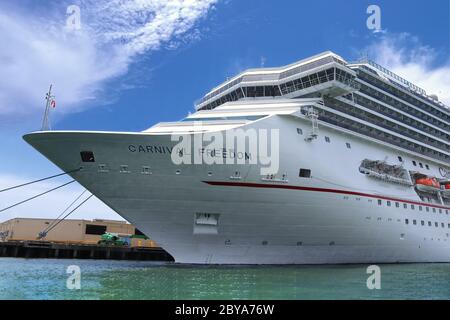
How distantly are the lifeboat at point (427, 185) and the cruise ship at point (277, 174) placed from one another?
0.10m

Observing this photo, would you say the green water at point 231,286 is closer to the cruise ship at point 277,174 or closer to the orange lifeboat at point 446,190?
the cruise ship at point 277,174

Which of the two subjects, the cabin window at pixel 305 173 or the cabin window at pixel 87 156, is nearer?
the cabin window at pixel 87 156

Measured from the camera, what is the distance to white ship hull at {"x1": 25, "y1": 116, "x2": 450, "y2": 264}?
16172 millimetres

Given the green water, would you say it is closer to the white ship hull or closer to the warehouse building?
the white ship hull

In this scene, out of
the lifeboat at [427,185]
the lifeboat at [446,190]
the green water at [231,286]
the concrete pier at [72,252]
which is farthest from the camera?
the concrete pier at [72,252]

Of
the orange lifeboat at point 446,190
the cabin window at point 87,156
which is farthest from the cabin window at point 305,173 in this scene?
the orange lifeboat at point 446,190

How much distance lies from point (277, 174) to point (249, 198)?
1735 millimetres

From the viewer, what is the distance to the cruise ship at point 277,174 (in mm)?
16281

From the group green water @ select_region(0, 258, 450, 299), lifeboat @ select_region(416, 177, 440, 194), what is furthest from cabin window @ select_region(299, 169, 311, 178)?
lifeboat @ select_region(416, 177, 440, 194)

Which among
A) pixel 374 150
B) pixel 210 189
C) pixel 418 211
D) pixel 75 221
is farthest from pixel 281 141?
pixel 75 221

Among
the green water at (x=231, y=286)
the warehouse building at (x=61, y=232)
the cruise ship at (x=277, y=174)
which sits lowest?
the green water at (x=231, y=286)

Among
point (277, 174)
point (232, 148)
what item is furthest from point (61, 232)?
point (277, 174)
